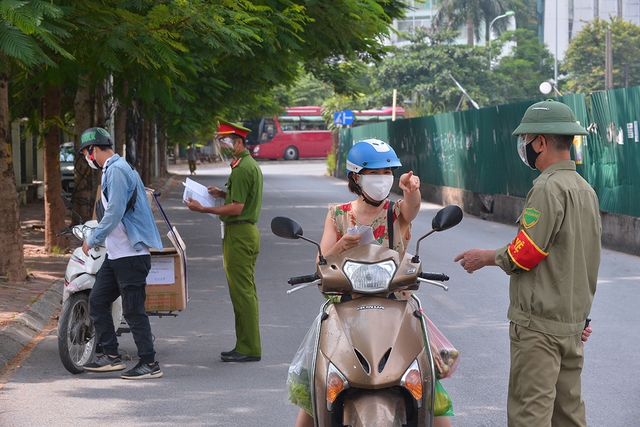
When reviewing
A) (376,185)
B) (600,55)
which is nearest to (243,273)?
(376,185)

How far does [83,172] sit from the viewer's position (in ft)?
50.4

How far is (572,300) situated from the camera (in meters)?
3.85

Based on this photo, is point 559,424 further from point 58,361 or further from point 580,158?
point 580,158

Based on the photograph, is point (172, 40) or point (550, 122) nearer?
point (550, 122)

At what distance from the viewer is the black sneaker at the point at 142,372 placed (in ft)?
22.1

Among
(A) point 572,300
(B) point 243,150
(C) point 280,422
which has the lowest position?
(C) point 280,422

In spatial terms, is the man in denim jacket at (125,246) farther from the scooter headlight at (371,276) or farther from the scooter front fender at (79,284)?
the scooter headlight at (371,276)

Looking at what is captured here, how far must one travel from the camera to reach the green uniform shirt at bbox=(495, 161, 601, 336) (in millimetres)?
3783

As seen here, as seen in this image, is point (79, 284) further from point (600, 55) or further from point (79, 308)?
point (600, 55)

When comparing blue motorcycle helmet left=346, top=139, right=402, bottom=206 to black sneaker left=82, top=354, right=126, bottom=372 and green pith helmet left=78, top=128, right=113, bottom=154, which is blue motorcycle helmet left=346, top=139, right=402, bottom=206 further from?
black sneaker left=82, top=354, right=126, bottom=372

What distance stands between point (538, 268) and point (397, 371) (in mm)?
739

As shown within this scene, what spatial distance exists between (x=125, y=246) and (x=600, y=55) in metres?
60.0

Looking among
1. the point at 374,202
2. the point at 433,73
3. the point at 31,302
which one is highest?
the point at 433,73

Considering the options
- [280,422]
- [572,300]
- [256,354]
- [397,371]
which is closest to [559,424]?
[572,300]
